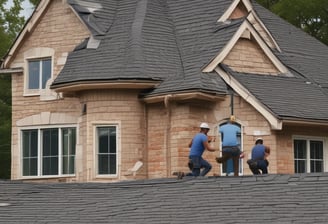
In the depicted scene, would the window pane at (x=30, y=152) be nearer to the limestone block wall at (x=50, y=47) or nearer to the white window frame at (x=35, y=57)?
the limestone block wall at (x=50, y=47)

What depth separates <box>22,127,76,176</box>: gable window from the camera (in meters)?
29.5

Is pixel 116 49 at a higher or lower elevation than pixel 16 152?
higher

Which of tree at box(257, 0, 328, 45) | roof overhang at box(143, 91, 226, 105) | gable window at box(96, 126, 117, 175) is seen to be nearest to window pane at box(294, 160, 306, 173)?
roof overhang at box(143, 91, 226, 105)

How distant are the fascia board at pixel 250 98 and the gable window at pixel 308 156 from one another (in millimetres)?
1844

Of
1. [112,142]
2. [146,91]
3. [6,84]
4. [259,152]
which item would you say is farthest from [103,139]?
[6,84]

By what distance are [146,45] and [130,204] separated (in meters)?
10.9

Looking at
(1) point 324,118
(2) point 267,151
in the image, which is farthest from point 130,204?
A: (1) point 324,118

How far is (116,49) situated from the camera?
28828 millimetres

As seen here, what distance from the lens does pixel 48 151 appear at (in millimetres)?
29844

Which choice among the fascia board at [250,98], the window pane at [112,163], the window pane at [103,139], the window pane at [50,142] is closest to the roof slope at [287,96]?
the fascia board at [250,98]

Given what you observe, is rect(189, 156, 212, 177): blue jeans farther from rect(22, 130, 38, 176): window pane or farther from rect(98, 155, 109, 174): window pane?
rect(22, 130, 38, 176): window pane

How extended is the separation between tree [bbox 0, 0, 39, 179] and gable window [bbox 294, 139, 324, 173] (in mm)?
16301

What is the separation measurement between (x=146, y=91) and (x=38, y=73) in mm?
4124

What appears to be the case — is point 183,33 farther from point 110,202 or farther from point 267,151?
point 110,202
